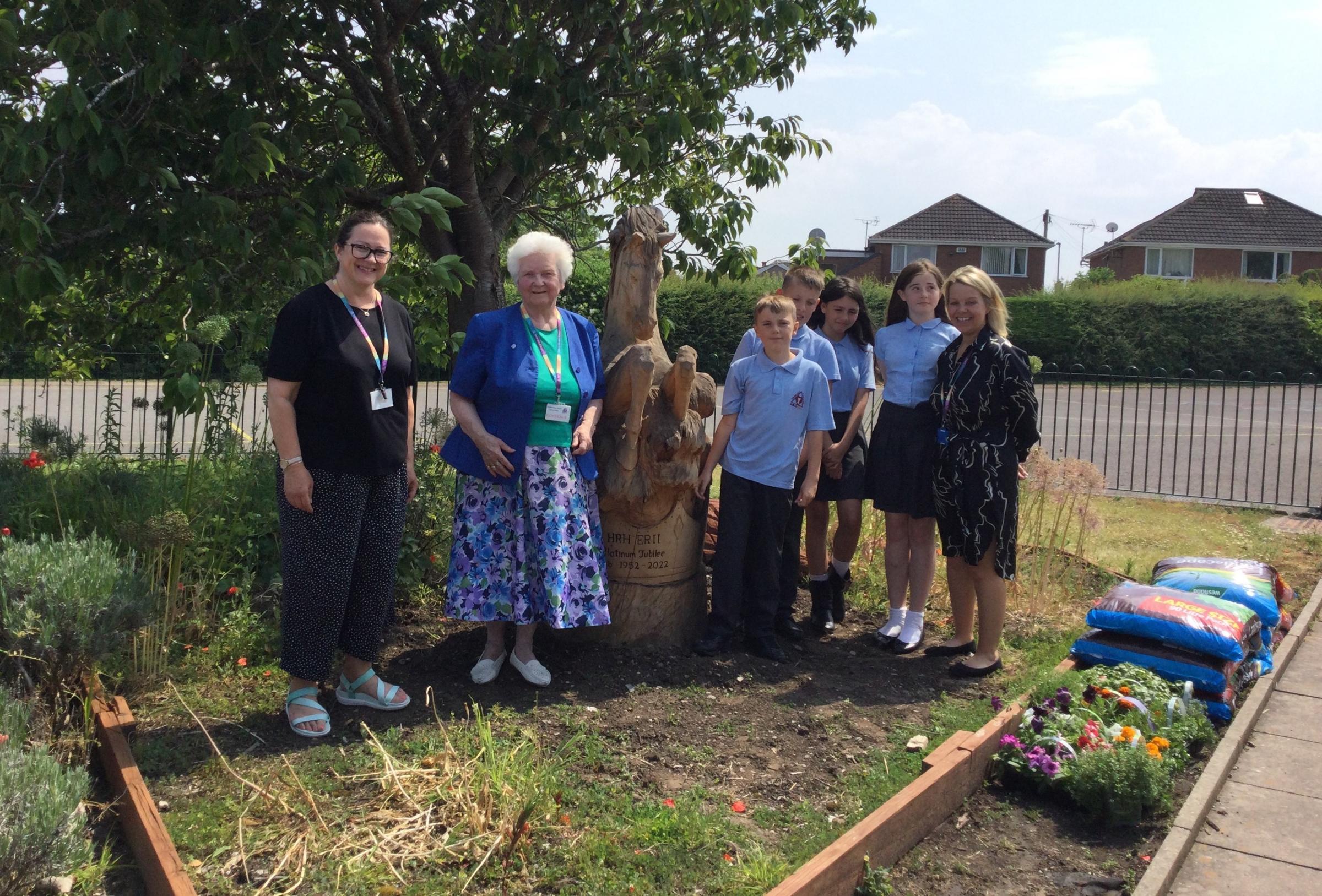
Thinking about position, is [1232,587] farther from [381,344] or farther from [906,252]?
[906,252]

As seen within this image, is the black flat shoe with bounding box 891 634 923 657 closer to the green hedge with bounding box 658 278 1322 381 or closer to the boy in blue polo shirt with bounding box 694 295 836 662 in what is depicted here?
the boy in blue polo shirt with bounding box 694 295 836 662

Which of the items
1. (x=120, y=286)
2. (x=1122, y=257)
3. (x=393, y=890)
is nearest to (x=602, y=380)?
(x=393, y=890)

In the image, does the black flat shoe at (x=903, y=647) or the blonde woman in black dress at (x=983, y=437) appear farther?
the black flat shoe at (x=903, y=647)

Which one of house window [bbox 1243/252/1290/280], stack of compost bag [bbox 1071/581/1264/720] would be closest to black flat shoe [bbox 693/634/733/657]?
stack of compost bag [bbox 1071/581/1264/720]

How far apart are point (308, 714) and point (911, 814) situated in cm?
220

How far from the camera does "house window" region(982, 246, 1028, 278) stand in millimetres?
46344

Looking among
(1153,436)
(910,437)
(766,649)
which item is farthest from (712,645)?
(1153,436)

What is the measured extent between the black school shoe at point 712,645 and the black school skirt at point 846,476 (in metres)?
0.92

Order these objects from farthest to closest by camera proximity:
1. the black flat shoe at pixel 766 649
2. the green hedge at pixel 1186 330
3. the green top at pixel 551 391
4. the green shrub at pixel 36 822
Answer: the green hedge at pixel 1186 330 < the black flat shoe at pixel 766 649 < the green top at pixel 551 391 < the green shrub at pixel 36 822

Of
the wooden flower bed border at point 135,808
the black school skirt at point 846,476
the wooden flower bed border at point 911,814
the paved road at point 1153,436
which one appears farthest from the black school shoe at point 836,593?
the wooden flower bed border at point 135,808

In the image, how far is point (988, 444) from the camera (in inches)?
185

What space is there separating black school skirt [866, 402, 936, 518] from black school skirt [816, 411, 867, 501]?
13 centimetres

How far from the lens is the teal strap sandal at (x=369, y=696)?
412 cm

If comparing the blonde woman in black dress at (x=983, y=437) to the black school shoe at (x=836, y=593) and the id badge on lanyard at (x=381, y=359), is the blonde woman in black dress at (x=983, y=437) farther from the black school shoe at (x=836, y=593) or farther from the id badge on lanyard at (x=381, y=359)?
the id badge on lanyard at (x=381, y=359)
